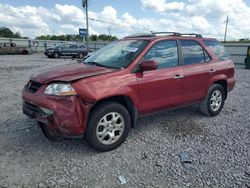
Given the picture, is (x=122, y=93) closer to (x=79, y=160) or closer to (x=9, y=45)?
(x=79, y=160)

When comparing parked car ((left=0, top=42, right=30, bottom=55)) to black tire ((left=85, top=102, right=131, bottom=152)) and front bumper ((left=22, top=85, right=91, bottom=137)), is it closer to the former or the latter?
front bumper ((left=22, top=85, right=91, bottom=137))

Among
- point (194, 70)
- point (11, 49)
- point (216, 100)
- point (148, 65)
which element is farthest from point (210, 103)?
point (11, 49)

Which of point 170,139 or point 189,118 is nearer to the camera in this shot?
point 170,139

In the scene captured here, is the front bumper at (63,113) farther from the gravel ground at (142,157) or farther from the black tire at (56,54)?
the black tire at (56,54)

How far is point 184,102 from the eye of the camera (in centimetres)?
461

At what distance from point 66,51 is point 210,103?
22.2 meters

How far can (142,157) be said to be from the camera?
3.48 meters

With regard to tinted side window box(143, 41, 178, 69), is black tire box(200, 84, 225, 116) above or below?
below

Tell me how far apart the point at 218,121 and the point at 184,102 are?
1.01 metres

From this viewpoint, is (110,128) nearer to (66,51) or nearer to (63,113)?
(63,113)

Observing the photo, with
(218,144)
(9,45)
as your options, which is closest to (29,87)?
(218,144)

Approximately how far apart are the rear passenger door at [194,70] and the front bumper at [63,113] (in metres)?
2.17

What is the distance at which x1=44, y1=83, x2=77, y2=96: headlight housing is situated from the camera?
Answer: 10.5ft

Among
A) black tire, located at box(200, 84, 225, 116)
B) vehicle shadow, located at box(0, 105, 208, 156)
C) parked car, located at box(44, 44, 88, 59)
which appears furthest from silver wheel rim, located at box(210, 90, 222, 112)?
parked car, located at box(44, 44, 88, 59)
